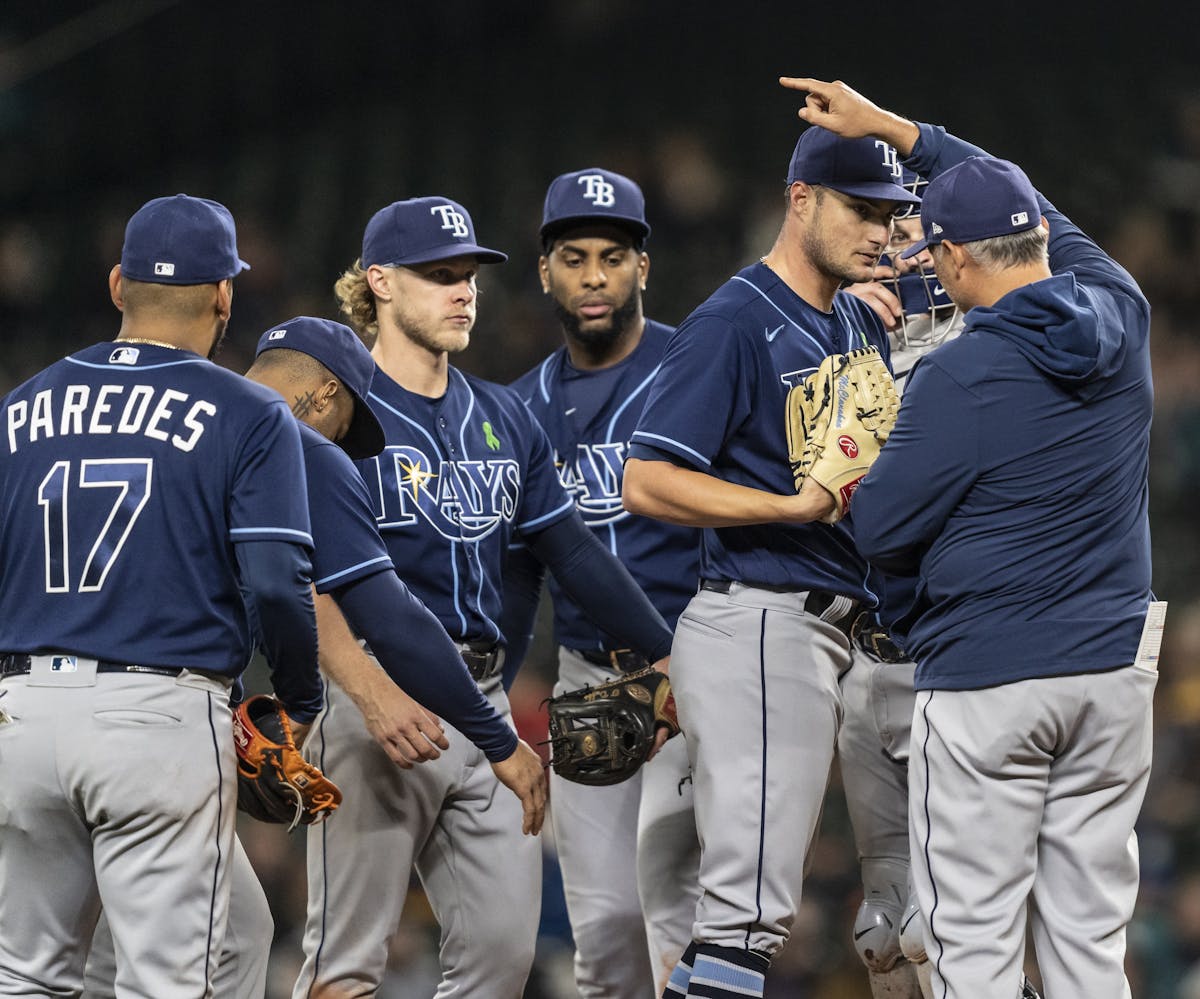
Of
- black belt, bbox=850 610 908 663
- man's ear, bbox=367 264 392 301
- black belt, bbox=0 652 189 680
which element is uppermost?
man's ear, bbox=367 264 392 301

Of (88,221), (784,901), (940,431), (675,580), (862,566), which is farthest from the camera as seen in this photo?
(88,221)

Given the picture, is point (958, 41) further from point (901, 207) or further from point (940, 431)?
point (940, 431)

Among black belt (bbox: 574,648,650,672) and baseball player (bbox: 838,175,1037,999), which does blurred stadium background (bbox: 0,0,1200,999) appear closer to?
black belt (bbox: 574,648,650,672)

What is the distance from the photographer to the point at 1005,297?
3.10m

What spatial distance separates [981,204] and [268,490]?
1.47 meters

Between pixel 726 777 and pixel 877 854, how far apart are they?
2.11 ft

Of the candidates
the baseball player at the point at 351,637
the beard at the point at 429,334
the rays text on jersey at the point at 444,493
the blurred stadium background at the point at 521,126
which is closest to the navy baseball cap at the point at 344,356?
the baseball player at the point at 351,637

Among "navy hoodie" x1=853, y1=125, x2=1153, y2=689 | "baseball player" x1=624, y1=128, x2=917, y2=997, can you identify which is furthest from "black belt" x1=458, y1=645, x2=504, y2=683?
"navy hoodie" x1=853, y1=125, x2=1153, y2=689

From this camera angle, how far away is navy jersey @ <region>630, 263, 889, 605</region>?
3.40m

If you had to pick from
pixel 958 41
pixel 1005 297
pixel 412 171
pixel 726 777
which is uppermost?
pixel 958 41

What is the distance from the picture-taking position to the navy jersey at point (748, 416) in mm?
3404

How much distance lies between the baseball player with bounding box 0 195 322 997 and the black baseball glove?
90cm

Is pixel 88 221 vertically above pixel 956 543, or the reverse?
pixel 88 221

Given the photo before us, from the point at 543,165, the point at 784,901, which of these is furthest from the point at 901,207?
the point at 543,165
